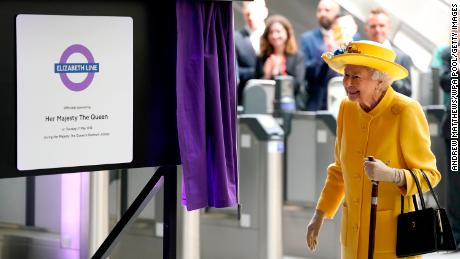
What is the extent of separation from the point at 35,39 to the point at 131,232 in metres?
4.42

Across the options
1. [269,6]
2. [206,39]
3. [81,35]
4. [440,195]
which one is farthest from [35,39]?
[269,6]

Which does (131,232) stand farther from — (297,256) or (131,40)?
(131,40)

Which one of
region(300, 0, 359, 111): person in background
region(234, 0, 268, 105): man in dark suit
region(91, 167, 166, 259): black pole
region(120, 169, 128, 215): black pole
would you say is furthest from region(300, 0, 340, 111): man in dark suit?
region(91, 167, 166, 259): black pole

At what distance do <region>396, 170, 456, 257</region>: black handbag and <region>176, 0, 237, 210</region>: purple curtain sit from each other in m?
0.81

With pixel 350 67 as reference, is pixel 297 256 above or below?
below

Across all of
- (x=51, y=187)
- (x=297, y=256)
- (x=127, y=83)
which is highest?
(x=127, y=83)

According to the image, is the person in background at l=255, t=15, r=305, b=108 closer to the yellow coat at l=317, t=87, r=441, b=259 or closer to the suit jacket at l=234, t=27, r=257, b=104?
the suit jacket at l=234, t=27, r=257, b=104

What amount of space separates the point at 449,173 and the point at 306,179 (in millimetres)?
1416

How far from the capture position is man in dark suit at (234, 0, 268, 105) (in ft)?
32.7

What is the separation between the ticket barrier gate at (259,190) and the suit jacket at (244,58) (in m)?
1.82

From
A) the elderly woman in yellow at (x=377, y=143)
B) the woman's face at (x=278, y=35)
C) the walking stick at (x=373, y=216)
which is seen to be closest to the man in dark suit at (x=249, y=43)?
the woman's face at (x=278, y=35)

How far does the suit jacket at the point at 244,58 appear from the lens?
32.7ft

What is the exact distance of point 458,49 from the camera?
29.3ft

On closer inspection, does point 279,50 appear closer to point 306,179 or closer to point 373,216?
point 306,179
